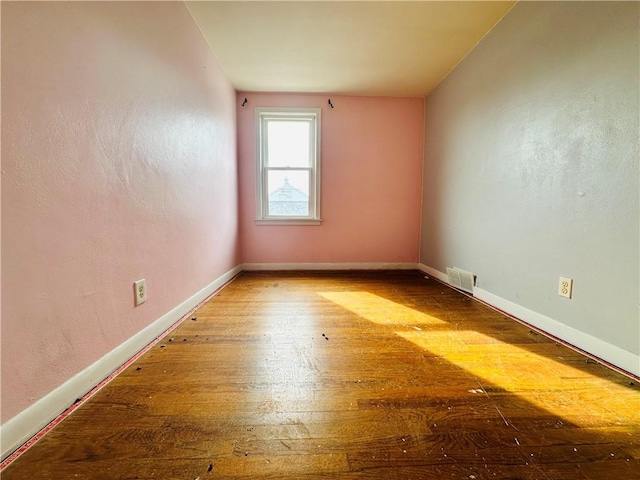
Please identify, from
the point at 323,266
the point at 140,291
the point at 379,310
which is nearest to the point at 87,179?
the point at 140,291

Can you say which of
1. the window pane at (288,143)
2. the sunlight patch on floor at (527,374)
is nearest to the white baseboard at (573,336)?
the sunlight patch on floor at (527,374)

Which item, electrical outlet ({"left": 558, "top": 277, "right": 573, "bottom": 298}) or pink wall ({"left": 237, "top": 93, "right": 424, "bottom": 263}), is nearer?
electrical outlet ({"left": 558, "top": 277, "right": 573, "bottom": 298})

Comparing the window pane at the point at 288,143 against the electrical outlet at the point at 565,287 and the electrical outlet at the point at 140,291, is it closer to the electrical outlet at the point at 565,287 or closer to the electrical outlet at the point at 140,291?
the electrical outlet at the point at 140,291

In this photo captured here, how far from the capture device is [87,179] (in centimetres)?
110

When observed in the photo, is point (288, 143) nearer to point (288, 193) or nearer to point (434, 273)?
point (288, 193)

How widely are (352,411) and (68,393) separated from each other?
3.55 ft

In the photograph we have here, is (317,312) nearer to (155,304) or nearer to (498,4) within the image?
(155,304)

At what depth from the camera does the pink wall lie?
341 centimetres

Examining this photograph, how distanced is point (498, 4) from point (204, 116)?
2.39 meters

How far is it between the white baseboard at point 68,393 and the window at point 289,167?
207 centimetres

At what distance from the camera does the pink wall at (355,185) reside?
11.2 ft

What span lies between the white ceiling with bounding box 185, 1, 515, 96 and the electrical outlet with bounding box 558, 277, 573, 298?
6.35 ft

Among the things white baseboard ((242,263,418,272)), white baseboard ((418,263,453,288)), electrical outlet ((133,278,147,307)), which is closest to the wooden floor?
electrical outlet ((133,278,147,307))

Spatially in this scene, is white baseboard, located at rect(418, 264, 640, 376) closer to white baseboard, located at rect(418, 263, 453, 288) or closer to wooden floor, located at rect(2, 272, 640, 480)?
wooden floor, located at rect(2, 272, 640, 480)
